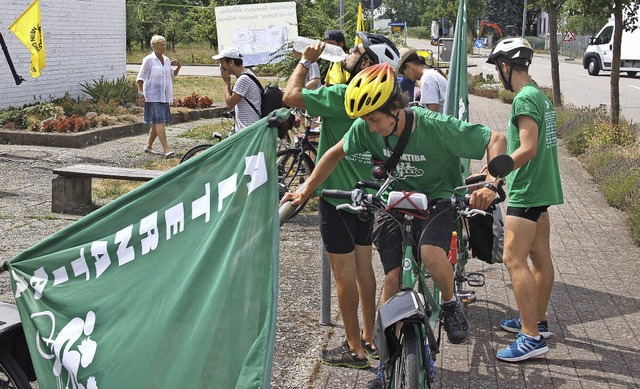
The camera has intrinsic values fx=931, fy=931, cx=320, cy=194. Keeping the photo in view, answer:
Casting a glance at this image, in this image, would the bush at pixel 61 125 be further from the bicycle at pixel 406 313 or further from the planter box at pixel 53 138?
the bicycle at pixel 406 313

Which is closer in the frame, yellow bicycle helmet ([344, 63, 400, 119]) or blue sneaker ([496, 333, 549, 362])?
yellow bicycle helmet ([344, 63, 400, 119])

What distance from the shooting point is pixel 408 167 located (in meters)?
4.65

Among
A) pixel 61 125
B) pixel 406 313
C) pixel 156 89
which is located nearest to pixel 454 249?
pixel 406 313

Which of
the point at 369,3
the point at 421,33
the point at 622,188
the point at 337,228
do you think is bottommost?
the point at 622,188

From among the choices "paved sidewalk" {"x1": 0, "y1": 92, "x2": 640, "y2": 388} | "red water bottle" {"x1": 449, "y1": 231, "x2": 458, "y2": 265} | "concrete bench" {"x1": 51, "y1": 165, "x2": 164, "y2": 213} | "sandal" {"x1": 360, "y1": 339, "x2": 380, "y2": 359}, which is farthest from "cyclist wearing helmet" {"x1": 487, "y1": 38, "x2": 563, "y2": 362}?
"concrete bench" {"x1": 51, "y1": 165, "x2": 164, "y2": 213}

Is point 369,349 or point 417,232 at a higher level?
point 417,232

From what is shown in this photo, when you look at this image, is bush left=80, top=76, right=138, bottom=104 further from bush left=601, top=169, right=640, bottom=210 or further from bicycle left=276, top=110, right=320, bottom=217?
bush left=601, top=169, right=640, bottom=210

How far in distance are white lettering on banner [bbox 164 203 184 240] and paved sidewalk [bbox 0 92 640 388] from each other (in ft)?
7.07

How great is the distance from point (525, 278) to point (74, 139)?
10522mm

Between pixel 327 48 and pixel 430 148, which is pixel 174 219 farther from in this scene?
pixel 327 48

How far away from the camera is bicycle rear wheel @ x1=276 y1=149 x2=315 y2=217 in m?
10.2

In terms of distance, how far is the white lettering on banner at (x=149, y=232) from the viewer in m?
3.18

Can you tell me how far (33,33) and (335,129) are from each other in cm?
980

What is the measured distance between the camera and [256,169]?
314cm
